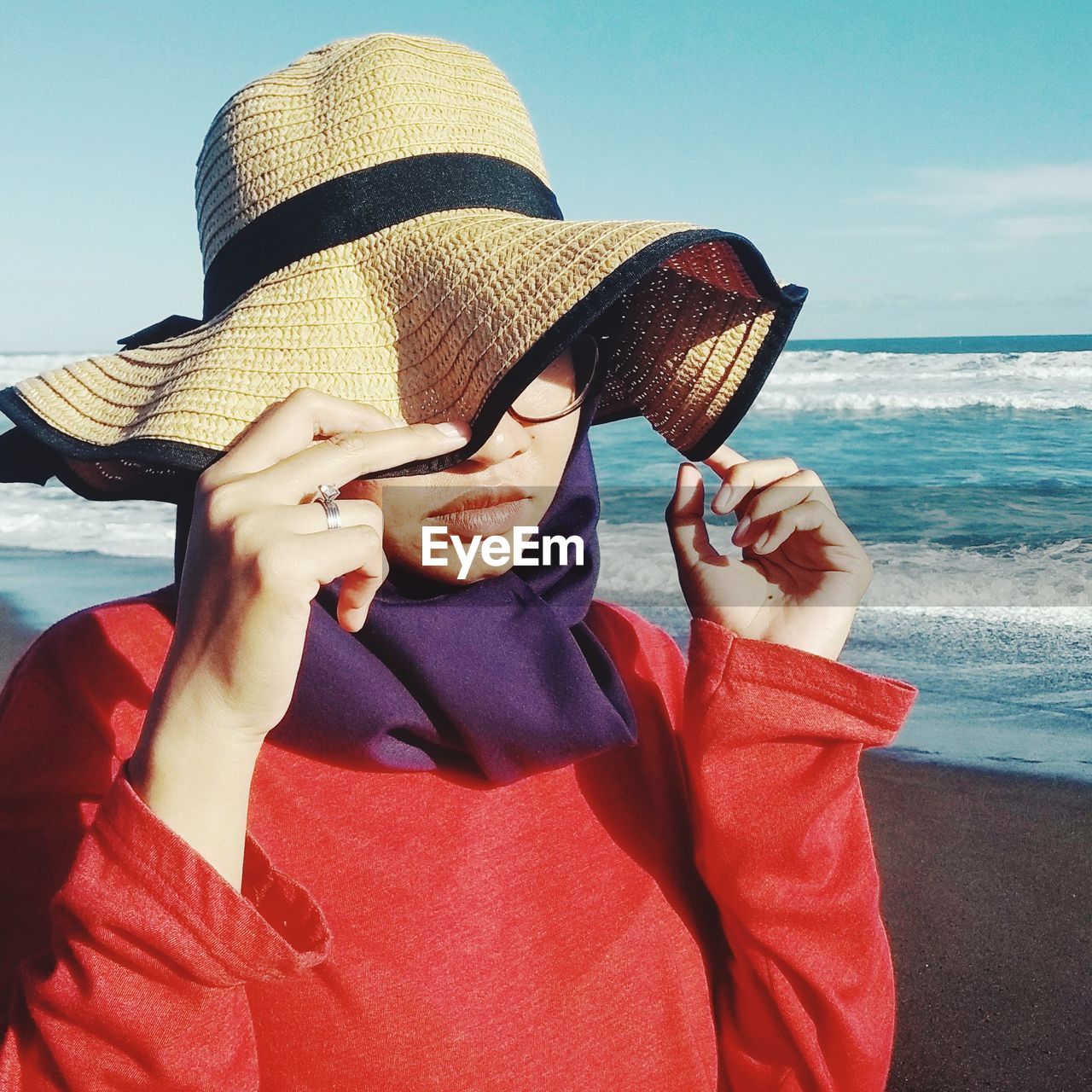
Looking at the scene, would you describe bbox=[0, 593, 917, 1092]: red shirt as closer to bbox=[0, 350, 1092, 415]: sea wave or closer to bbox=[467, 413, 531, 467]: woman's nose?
bbox=[467, 413, 531, 467]: woman's nose

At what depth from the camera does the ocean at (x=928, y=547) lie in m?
5.09

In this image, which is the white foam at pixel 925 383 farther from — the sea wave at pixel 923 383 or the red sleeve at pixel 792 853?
the red sleeve at pixel 792 853

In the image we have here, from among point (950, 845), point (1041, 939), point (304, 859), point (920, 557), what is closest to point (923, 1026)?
point (1041, 939)

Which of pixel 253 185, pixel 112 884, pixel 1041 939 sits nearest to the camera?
pixel 112 884

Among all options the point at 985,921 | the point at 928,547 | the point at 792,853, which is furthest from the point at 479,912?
the point at 928,547

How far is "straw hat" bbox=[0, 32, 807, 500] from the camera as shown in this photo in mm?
1360

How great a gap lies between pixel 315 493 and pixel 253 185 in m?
0.58

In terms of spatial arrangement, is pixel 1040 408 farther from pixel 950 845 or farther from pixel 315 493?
pixel 315 493

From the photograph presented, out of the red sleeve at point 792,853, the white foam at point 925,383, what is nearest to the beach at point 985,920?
the red sleeve at point 792,853

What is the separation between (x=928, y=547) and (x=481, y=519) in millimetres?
8529

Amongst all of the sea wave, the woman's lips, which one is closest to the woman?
the woman's lips

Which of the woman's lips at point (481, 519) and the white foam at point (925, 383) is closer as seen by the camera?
the woman's lips at point (481, 519)

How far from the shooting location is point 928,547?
30.5 feet

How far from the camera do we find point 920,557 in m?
8.78
